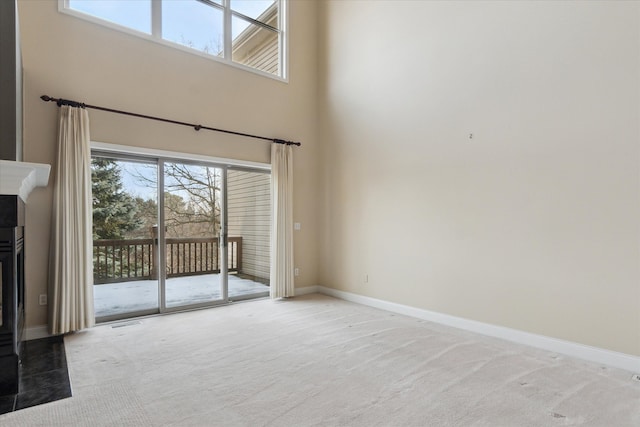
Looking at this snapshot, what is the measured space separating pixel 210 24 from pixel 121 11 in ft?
3.96

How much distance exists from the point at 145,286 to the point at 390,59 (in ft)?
15.1

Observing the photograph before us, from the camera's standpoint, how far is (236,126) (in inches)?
203

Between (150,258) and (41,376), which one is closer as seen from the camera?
(41,376)

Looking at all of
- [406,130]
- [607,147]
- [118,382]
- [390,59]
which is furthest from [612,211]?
[118,382]

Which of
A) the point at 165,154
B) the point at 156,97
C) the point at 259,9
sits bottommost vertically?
the point at 165,154

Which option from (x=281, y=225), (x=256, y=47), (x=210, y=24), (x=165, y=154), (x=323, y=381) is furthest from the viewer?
(x=256, y=47)

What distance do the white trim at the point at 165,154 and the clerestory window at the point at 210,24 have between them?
56.9 inches

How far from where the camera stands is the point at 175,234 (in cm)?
471

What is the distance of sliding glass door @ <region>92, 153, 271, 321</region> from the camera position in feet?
14.0

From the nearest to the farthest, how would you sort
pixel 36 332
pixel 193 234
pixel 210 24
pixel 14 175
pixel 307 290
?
pixel 14 175, pixel 36 332, pixel 193 234, pixel 210 24, pixel 307 290

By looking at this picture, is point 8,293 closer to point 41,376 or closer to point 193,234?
point 41,376

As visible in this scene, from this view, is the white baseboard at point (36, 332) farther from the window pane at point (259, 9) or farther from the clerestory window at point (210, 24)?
the window pane at point (259, 9)

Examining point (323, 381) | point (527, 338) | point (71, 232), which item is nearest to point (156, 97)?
point (71, 232)

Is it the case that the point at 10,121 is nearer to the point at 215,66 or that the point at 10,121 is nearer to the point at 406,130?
the point at 215,66
